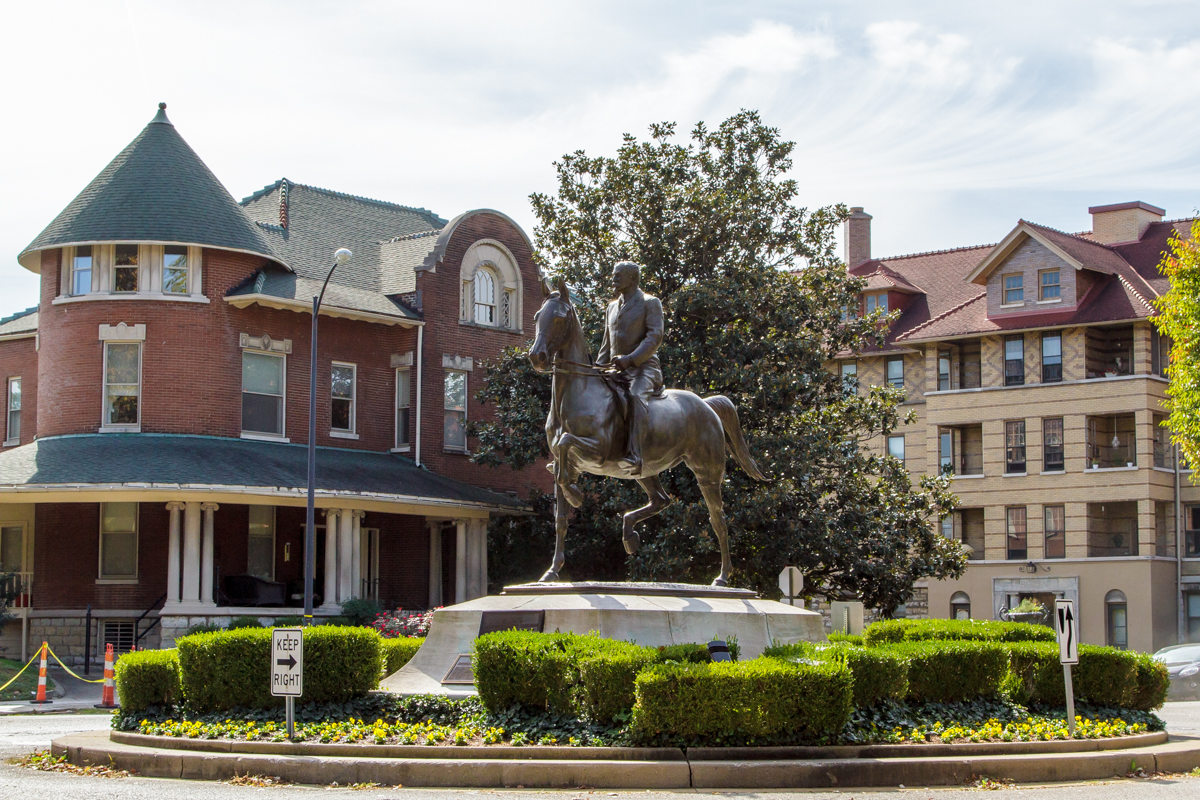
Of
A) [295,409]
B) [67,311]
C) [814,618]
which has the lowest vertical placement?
[814,618]

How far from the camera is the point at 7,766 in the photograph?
13.8 m

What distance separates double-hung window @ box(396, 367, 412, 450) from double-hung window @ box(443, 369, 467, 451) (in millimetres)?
1081

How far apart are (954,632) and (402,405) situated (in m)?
23.3

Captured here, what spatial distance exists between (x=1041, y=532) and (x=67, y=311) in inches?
1309

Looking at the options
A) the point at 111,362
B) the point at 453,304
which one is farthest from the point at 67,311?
the point at 453,304

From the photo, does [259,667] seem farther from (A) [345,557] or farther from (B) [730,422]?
(A) [345,557]

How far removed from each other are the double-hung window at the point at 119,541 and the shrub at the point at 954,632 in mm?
21002

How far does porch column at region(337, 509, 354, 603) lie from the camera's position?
33594mm

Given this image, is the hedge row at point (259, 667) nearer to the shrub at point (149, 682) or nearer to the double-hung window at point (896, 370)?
the shrub at point (149, 682)

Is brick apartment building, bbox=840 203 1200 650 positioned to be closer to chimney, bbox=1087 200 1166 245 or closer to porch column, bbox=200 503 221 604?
chimney, bbox=1087 200 1166 245

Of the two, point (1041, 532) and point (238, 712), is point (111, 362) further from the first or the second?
point (1041, 532)

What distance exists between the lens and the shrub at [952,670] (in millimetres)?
14164

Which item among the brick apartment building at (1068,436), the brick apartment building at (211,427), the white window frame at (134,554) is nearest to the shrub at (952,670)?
the brick apartment building at (211,427)

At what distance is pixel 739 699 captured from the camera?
1198cm
